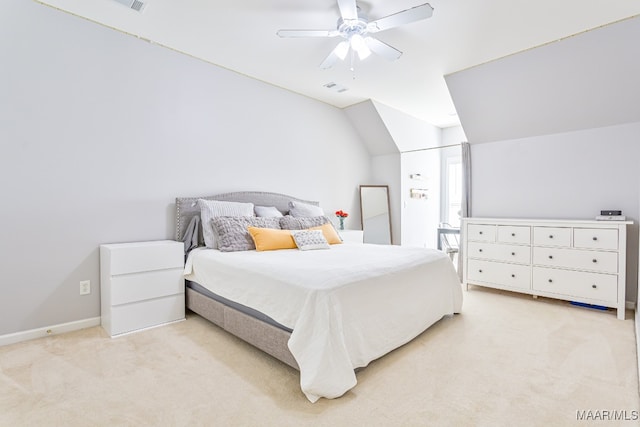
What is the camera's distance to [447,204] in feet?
21.0

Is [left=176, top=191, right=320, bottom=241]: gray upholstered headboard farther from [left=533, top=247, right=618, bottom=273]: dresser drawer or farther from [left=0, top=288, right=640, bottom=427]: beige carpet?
[left=533, top=247, right=618, bottom=273]: dresser drawer

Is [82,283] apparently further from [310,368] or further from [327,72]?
[327,72]

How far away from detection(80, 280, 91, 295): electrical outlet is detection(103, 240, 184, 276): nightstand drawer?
1.14 ft

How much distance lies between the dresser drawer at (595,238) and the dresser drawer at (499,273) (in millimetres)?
544

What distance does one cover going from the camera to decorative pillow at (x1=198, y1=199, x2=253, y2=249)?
10.0 ft

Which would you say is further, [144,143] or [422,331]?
[144,143]

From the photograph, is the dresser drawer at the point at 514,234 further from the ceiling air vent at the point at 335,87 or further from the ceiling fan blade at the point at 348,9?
the ceiling fan blade at the point at 348,9

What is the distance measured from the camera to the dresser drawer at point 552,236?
3236 mm

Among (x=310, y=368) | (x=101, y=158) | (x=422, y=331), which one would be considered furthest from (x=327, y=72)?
(x=310, y=368)

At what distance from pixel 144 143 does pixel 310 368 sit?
101 inches

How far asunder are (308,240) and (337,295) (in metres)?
1.36

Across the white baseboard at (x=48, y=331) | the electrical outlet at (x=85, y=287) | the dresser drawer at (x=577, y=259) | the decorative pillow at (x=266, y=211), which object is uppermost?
the decorative pillow at (x=266, y=211)

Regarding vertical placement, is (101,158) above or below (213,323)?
above

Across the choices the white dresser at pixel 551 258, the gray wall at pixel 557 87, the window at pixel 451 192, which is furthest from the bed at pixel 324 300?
the window at pixel 451 192
